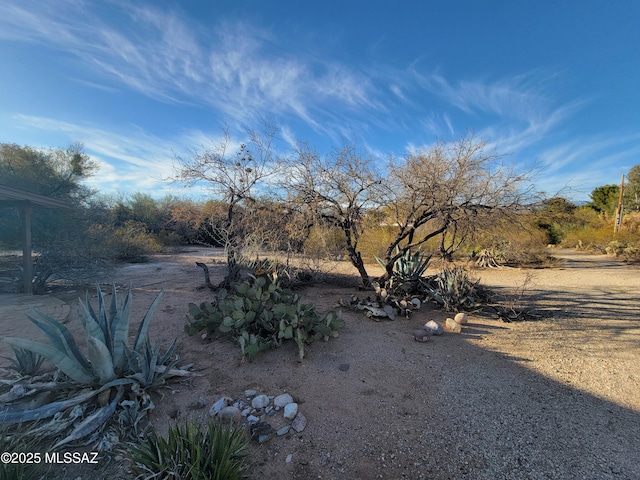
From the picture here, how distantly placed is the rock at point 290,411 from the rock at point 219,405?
20.5 inches

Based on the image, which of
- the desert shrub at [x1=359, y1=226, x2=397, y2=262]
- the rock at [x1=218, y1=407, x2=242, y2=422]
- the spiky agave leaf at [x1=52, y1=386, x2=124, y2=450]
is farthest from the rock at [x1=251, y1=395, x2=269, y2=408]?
the desert shrub at [x1=359, y1=226, x2=397, y2=262]

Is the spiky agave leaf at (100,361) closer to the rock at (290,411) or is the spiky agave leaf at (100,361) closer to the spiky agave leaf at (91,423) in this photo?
the spiky agave leaf at (91,423)

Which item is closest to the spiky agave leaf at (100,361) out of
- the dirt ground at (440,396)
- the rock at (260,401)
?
the dirt ground at (440,396)

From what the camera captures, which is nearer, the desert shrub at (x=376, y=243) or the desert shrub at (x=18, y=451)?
the desert shrub at (x=18, y=451)

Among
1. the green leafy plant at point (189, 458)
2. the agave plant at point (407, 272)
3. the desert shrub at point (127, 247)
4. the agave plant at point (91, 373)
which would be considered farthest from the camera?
the desert shrub at point (127, 247)

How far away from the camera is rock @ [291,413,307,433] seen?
2.32 m

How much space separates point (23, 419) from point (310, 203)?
4.89 meters

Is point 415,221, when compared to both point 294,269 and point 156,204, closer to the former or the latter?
point 294,269

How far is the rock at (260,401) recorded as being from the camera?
8.48 feet

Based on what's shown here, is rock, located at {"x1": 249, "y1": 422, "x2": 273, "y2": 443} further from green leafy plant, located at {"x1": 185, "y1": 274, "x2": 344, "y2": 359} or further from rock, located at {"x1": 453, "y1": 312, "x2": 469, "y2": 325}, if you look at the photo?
rock, located at {"x1": 453, "y1": 312, "x2": 469, "y2": 325}

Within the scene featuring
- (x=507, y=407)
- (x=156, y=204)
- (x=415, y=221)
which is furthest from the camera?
(x=156, y=204)

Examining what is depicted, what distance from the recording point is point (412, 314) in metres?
5.47

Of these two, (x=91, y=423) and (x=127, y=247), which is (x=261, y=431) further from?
(x=127, y=247)

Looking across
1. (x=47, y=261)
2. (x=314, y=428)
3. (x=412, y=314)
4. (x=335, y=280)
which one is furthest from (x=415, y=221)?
(x=47, y=261)
